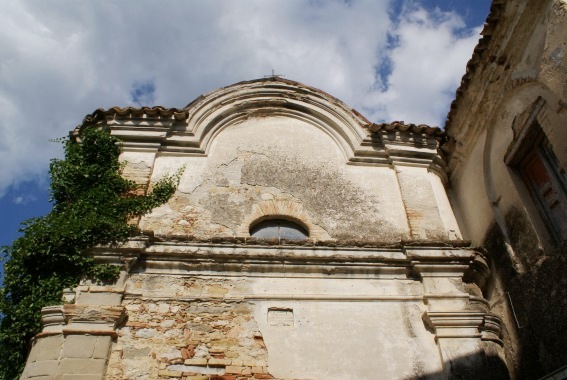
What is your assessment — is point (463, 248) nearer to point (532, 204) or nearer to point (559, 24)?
point (532, 204)

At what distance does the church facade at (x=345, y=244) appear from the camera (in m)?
5.87

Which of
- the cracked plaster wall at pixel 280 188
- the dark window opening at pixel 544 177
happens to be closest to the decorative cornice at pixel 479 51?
the dark window opening at pixel 544 177

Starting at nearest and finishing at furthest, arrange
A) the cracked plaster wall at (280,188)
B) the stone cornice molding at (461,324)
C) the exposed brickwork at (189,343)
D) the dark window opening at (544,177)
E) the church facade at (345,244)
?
the exposed brickwork at (189,343) → the church facade at (345,244) → the stone cornice molding at (461,324) → the dark window opening at (544,177) → the cracked plaster wall at (280,188)

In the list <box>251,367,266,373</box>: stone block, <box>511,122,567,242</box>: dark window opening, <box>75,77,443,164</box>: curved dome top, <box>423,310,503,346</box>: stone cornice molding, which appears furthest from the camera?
<box>75,77,443,164</box>: curved dome top

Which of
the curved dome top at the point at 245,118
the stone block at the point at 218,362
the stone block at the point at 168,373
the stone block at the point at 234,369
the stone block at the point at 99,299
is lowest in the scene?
the stone block at the point at 168,373

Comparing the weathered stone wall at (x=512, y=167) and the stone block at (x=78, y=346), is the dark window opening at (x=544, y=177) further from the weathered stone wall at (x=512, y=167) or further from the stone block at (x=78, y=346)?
the stone block at (x=78, y=346)

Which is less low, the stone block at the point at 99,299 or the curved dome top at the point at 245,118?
the curved dome top at the point at 245,118

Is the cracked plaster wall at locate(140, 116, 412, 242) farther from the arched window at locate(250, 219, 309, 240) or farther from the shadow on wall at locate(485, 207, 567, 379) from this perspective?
the shadow on wall at locate(485, 207, 567, 379)

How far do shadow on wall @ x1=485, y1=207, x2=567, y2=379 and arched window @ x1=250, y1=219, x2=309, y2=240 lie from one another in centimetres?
314

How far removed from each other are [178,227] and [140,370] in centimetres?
224

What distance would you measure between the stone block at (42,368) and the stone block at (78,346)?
0.14 metres

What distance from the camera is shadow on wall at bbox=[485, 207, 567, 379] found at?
19.5 ft

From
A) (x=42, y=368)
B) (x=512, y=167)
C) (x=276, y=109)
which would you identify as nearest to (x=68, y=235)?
(x=42, y=368)

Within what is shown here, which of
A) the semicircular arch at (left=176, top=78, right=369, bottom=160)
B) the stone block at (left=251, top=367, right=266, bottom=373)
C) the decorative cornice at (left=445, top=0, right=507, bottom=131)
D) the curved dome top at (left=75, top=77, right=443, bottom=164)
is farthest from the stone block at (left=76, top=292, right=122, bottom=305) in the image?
the decorative cornice at (left=445, top=0, right=507, bottom=131)
